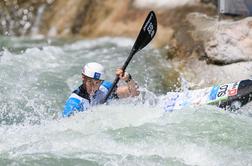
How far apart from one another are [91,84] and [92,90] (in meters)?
0.08

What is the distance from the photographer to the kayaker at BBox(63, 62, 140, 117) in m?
7.06

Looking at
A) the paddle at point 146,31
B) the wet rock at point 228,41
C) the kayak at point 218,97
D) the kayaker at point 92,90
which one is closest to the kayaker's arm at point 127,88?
the kayaker at point 92,90

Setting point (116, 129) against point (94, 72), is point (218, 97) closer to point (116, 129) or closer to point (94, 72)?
point (116, 129)

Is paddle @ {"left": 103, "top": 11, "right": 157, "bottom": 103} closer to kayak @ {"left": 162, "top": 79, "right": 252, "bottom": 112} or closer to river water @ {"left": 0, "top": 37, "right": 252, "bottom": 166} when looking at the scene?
river water @ {"left": 0, "top": 37, "right": 252, "bottom": 166}

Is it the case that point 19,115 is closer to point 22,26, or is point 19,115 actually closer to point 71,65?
point 71,65

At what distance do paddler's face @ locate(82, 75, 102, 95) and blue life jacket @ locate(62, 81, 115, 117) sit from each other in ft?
0.19

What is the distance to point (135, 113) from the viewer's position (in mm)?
7297

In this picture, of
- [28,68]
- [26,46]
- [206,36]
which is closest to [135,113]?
[206,36]

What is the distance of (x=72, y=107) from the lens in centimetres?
708

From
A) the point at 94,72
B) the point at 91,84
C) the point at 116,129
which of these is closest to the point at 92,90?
the point at 91,84

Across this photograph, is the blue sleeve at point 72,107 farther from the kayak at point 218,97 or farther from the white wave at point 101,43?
the white wave at point 101,43

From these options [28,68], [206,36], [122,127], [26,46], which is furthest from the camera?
[26,46]

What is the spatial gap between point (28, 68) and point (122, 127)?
4130mm

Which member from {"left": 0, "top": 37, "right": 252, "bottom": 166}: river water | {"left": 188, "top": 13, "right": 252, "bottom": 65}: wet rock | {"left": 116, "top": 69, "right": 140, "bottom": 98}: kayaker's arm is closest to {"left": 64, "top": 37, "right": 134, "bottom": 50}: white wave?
{"left": 0, "top": 37, "right": 252, "bottom": 166}: river water
